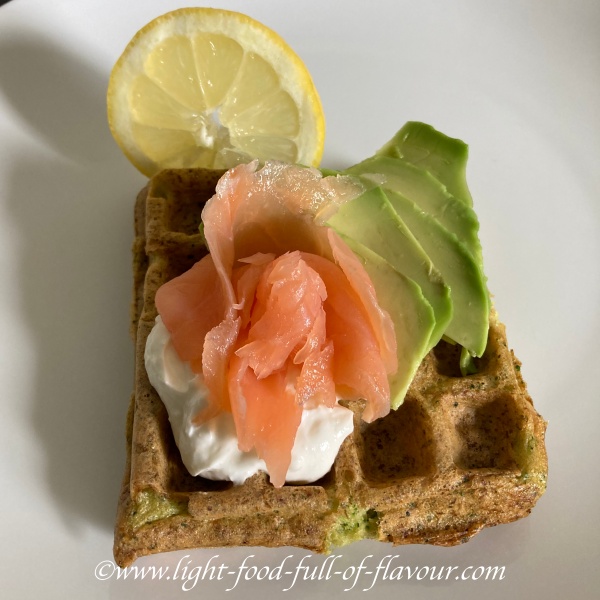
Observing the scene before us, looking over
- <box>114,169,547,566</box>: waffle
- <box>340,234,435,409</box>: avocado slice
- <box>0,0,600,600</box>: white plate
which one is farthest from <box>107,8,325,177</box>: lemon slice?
<box>340,234,435,409</box>: avocado slice

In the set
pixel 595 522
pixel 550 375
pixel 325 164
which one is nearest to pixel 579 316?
pixel 550 375

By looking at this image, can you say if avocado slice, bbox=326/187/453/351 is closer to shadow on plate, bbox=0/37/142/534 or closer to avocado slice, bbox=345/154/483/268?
avocado slice, bbox=345/154/483/268

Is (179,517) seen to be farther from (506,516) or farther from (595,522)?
(595,522)

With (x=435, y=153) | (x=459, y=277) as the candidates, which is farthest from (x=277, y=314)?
(x=435, y=153)

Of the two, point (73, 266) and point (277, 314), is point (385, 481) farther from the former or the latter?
point (73, 266)

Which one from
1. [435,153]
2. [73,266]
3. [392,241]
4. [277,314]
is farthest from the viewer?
[73,266]

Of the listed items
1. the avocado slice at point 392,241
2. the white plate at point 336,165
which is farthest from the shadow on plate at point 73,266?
the avocado slice at point 392,241
